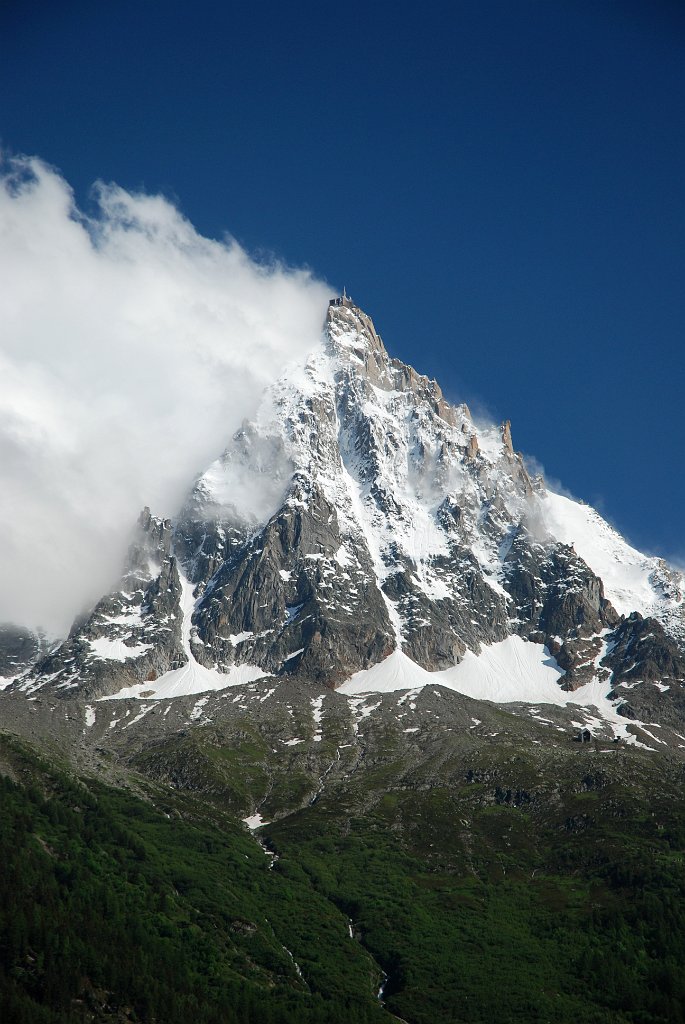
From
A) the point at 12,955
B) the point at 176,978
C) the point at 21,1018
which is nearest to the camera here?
the point at 21,1018

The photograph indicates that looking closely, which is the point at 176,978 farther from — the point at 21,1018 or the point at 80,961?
the point at 21,1018

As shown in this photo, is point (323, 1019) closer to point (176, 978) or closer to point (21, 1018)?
point (176, 978)

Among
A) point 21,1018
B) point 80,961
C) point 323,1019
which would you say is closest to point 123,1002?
point 80,961

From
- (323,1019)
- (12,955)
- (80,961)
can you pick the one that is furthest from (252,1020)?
(12,955)

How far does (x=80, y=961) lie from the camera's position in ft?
626

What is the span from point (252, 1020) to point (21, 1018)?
4570cm

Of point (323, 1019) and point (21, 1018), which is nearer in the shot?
point (21, 1018)

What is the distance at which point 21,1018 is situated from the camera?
168375 millimetres

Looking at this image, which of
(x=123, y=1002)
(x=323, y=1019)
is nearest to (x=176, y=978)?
(x=123, y=1002)

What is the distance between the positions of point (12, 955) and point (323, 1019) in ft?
204

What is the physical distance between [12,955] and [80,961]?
13028 mm

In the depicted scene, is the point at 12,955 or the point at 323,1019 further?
the point at 323,1019

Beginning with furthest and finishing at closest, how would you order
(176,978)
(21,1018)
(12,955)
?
(176,978)
(12,955)
(21,1018)

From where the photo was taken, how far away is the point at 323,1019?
197875 millimetres
